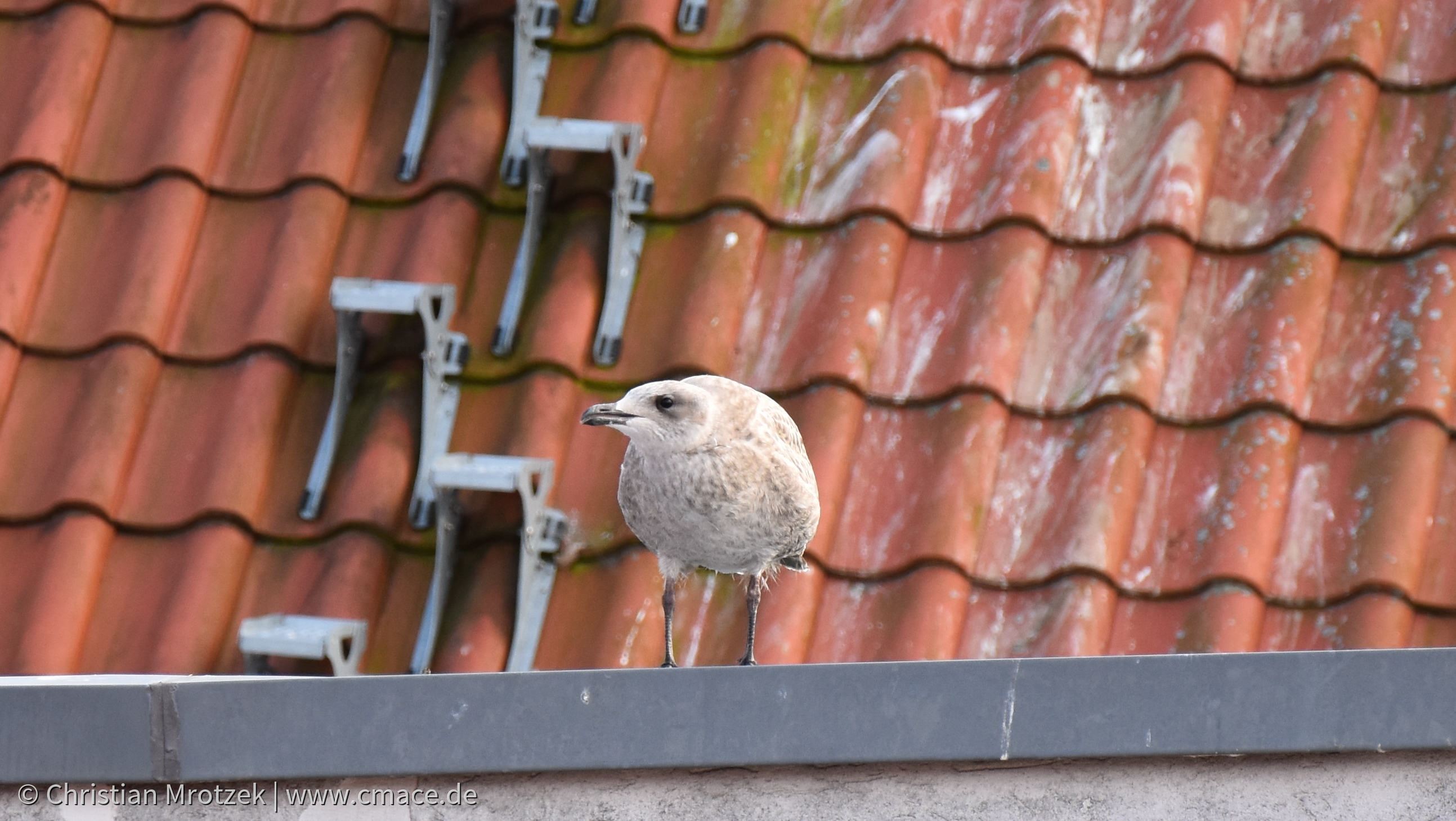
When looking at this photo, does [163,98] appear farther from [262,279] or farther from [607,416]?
[607,416]

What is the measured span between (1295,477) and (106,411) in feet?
8.25

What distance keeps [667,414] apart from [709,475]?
4.7 inches

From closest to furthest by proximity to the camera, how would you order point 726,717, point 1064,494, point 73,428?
point 726,717
point 1064,494
point 73,428

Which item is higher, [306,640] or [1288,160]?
[1288,160]

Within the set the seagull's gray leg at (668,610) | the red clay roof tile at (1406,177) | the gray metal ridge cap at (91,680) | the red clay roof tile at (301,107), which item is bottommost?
the gray metal ridge cap at (91,680)

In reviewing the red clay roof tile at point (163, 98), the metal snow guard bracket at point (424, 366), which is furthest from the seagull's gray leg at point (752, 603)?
the red clay roof tile at point (163, 98)

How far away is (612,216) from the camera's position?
11.7 feet

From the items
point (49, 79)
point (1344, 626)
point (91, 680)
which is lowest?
point (91, 680)

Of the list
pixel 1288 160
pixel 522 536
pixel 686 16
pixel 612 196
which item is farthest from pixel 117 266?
pixel 1288 160

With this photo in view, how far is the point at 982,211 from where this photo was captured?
363 cm

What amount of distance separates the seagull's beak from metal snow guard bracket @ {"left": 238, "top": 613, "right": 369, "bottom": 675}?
0.93 m

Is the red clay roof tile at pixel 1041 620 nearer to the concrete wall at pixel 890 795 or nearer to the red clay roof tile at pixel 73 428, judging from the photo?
the concrete wall at pixel 890 795

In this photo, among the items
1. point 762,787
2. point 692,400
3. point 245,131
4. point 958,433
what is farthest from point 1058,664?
point 245,131

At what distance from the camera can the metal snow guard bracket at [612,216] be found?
3525mm
